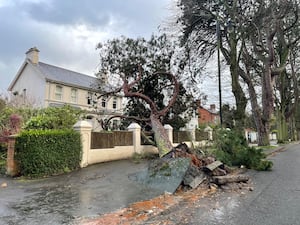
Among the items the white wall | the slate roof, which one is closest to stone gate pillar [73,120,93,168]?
the slate roof

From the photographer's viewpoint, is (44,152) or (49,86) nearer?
(44,152)

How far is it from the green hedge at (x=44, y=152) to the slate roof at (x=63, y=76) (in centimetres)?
1498

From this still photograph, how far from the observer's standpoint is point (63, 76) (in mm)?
26344

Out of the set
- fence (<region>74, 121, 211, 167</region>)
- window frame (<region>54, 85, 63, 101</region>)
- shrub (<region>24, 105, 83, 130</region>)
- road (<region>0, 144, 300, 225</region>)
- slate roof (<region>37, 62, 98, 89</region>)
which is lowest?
road (<region>0, 144, 300, 225</region>)

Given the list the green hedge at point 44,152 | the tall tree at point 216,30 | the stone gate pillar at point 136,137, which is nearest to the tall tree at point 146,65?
the tall tree at point 216,30

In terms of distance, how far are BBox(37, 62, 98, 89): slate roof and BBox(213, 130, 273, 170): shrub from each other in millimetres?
15945

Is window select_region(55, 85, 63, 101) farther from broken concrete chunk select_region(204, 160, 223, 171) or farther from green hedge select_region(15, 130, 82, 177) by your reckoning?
broken concrete chunk select_region(204, 160, 223, 171)

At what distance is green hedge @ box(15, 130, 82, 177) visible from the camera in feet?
27.7

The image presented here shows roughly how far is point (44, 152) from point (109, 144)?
3.97 metres

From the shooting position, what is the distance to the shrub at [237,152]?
9.94 m

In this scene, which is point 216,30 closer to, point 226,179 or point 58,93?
point 226,179

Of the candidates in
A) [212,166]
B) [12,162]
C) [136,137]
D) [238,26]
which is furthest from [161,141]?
[238,26]

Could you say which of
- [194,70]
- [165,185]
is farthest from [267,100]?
[165,185]

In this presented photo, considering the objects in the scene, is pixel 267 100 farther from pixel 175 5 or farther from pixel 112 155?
pixel 112 155
